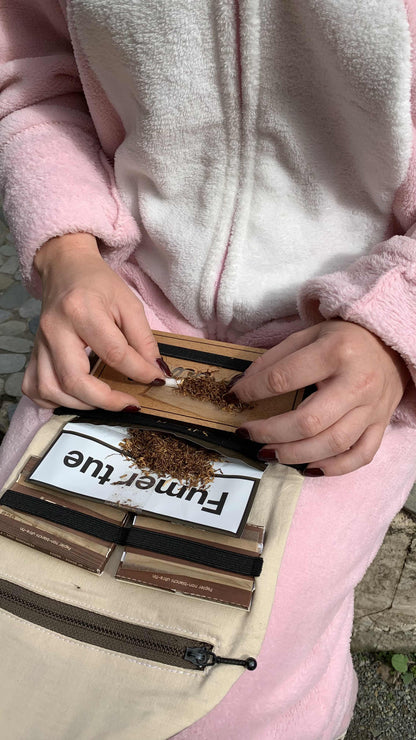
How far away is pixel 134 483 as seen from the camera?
67 centimetres

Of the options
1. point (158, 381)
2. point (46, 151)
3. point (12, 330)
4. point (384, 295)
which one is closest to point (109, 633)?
point (158, 381)

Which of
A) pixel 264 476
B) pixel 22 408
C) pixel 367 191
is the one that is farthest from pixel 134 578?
pixel 367 191

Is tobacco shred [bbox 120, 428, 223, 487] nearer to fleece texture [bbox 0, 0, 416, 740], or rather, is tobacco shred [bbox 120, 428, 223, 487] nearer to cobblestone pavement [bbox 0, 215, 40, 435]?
fleece texture [bbox 0, 0, 416, 740]

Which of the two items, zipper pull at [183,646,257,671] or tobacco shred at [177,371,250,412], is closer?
zipper pull at [183,646,257,671]

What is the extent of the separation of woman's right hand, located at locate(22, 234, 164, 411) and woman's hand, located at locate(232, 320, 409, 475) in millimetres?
183

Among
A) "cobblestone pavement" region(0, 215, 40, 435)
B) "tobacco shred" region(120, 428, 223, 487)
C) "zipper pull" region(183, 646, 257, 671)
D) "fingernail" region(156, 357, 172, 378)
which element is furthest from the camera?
"cobblestone pavement" region(0, 215, 40, 435)

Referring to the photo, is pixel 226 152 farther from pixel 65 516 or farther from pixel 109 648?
pixel 109 648

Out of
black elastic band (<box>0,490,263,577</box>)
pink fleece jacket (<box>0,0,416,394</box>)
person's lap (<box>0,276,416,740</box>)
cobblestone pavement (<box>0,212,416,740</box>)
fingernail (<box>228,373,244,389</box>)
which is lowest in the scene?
cobblestone pavement (<box>0,212,416,740</box>)

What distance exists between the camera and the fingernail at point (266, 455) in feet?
2.21

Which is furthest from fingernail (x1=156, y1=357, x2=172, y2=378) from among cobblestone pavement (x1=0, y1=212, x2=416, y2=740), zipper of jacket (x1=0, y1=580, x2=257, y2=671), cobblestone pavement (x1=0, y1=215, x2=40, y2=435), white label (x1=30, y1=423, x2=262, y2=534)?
cobblestone pavement (x1=0, y1=215, x2=40, y2=435)

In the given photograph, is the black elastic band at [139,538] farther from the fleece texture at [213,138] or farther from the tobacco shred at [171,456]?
the fleece texture at [213,138]

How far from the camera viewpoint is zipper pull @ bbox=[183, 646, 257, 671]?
0.57 metres

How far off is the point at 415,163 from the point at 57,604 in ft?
2.44

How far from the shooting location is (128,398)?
0.74m
